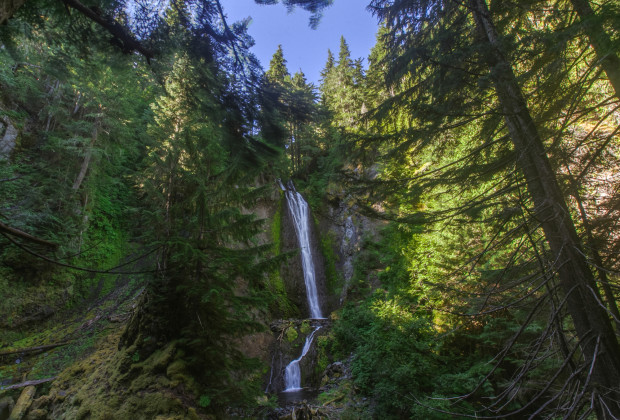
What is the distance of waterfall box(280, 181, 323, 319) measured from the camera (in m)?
16.2

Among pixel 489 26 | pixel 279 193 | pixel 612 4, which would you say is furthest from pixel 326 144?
pixel 612 4

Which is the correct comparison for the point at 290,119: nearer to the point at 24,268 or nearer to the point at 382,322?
the point at 382,322

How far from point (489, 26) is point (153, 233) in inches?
271

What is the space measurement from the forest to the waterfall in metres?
3.05

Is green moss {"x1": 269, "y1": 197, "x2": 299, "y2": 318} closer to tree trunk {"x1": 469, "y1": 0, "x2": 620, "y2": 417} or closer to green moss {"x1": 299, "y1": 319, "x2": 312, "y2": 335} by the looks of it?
green moss {"x1": 299, "y1": 319, "x2": 312, "y2": 335}

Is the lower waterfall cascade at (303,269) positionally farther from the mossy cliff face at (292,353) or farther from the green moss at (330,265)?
the green moss at (330,265)

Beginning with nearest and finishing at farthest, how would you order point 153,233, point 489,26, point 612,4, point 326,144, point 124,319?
point 612,4
point 489,26
point 153,233
point 124,319
point 326,144

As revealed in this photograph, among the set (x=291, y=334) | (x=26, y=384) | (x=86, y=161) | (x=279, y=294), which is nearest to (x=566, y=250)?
(x=291, y=334)

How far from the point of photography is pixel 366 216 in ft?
21.6

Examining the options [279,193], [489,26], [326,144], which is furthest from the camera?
[326,144]

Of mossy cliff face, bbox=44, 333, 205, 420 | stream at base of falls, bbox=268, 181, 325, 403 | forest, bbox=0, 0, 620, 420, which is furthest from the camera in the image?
stream at base of falls, bbox=268, 181, 325, 403

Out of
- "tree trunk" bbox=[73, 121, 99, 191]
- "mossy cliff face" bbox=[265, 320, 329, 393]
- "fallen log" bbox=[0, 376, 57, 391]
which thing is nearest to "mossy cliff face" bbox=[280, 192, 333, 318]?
"mossy cliff face" bbox=[265, 320, 329, 393]

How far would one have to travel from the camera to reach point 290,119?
3145 millimetres

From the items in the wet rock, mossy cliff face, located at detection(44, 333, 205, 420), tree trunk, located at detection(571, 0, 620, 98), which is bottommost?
the wet rock
